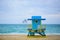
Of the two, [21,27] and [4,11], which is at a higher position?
[4,11]

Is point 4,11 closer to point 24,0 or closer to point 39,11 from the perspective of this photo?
point 24,0

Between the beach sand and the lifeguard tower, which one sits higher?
the lifeguard tower

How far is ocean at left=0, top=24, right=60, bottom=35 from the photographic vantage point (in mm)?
2061

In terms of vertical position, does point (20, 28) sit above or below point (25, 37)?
above

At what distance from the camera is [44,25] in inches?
81.4

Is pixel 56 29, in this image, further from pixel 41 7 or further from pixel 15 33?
pixel 15 33

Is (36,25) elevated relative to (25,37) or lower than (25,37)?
elevated

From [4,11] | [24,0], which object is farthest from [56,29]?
[4,11]

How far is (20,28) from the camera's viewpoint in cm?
207

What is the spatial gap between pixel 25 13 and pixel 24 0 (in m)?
0.20

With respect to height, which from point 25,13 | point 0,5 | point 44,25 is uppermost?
point 0,5

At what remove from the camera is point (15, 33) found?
208cm

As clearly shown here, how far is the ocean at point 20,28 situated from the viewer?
6.76 ft

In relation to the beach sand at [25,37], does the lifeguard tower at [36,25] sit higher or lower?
higher
